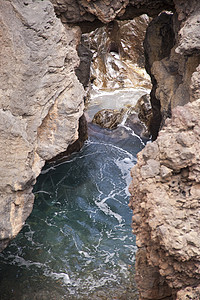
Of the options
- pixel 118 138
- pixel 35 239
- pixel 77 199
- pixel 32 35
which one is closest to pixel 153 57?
pixel 118 138

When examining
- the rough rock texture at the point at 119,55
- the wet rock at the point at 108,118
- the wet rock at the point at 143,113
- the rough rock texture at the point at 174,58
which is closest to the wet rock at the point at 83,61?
the wet rock at the point at 108,118

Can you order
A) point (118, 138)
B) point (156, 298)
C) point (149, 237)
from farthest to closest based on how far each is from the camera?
point (118, 138)
point (156, 298)
point (149, 237)

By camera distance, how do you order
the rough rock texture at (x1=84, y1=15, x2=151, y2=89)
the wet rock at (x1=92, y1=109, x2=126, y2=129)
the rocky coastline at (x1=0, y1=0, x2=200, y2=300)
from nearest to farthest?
the rocky coastline at (x1=0, y1=0, x2=200, y2=300), the wet rock at (x1=92, y1=109, x2=126, y2=129), the rough rock texture at (x1=84, y1=15, x2=151, y2=89)

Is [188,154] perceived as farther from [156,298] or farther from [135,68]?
[135,68]

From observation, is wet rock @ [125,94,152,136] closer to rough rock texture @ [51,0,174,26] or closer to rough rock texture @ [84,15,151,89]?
rough rock texture @ [84,15,151,89]

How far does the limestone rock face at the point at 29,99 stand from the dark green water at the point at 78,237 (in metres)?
1.52

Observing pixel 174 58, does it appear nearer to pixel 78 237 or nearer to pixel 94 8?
pixel 94 8

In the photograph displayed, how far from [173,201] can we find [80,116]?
206 centimetres

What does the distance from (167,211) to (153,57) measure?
17.3 ft

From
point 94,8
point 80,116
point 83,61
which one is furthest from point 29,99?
point 83,61

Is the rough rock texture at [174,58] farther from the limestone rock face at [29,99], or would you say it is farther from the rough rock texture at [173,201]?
the limestone rock face at [29,99]

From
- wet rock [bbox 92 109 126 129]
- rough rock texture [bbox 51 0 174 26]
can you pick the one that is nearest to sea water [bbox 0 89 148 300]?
wet rock [bbox 92 109 126 129]

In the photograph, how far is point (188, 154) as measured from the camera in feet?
9.41

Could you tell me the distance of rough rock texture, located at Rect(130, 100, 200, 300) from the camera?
2.72m
